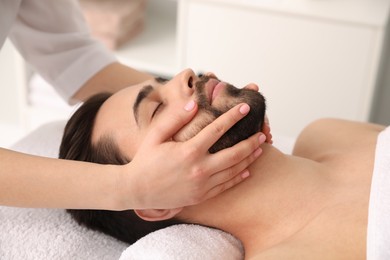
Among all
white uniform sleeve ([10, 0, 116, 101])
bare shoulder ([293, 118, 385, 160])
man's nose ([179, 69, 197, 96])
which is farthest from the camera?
white uniform sleeve ([10, 0, 116, 101])

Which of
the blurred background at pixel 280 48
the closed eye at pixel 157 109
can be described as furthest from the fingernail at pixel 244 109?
the blurred background at pixel 280 48

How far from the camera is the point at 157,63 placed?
2793 mm

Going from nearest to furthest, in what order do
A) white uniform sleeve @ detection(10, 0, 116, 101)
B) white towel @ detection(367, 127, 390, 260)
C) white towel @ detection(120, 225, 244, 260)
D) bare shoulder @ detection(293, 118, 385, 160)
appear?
white towel @ detection(367, 127, 390, 260) < white towel @ detection(120, 225, 244, 260) < bare shoulder @ detection(293, 118, 385, 160) < white uniform sleeve @ detection(10, 0, 116, 101)

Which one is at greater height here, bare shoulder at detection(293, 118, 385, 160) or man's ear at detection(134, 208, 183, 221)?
bare shoulder at detection(293, 118, 385, 160)

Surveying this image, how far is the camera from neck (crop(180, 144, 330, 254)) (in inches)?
54.9

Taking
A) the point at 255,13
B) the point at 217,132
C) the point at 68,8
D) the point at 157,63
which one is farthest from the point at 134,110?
the point at 157,63

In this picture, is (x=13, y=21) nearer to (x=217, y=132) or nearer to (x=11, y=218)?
(x=11, y=218)

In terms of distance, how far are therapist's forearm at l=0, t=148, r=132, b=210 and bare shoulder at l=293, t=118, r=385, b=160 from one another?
2.01 feet

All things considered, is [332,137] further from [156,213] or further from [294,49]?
[294,49]

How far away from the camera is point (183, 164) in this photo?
48.1 inches

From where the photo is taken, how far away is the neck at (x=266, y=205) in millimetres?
1394

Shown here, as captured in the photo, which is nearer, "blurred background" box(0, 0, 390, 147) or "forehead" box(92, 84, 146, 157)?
"forehead" box(92, 84, 146, 157)

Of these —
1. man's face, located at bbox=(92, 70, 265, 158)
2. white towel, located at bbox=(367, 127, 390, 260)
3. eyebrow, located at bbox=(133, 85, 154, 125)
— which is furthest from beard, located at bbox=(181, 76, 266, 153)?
white towel, located at bbox=(367, 127, 390, 260)

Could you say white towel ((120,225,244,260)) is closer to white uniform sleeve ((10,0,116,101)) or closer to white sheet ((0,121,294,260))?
white sheet ((0,121,294,260))
